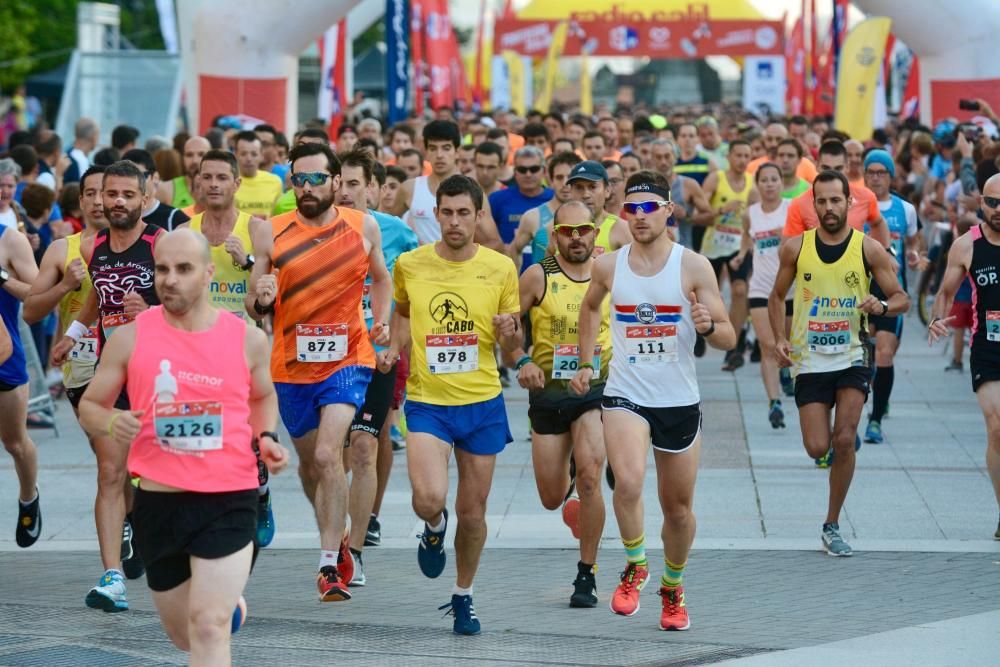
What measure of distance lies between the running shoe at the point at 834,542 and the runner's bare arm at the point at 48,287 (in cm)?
376

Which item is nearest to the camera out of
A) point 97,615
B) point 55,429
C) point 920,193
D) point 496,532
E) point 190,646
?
point 190,646

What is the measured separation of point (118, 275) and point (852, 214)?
→ 18.8 ft

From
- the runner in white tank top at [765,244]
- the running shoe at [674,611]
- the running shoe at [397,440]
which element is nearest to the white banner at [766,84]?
the runner in white tank top at [765,244]

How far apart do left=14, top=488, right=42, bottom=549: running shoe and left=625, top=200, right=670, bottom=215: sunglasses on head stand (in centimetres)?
339

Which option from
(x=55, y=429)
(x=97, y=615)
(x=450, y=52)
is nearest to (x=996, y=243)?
(x=97, y=615)

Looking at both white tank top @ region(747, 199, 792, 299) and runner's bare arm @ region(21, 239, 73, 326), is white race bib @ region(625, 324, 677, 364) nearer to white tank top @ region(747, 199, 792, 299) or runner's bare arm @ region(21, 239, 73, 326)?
runner's bare arm @ region(21, 239, 73, 326)

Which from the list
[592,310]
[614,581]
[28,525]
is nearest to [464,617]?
[614,581]

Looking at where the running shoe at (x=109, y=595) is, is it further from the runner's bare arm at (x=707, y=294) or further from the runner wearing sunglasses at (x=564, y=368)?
Result: the runner's bare arm at (x=707, y=294)

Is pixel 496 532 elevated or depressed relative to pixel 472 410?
depressed

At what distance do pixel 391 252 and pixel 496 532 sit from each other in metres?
1.59

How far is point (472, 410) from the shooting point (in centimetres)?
741

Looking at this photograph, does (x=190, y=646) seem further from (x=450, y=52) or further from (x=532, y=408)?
(x=450, y=52)

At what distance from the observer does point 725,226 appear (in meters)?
15.9

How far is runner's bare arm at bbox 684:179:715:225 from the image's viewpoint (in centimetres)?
1559
